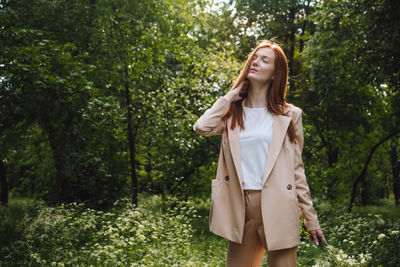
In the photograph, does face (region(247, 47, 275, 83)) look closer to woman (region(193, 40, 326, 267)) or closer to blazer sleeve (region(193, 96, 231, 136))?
woman (region(193, 40, 326, 267))

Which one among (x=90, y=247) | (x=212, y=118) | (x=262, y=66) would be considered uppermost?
(x=262, y=66)

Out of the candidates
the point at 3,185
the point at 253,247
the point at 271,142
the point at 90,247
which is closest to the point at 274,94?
the point at 271,142

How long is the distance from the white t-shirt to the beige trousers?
80 mm

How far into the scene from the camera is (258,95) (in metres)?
2.33

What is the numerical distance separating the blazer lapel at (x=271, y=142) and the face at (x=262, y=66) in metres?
0.29

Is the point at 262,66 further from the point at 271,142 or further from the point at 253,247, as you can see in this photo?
the point at 253,247

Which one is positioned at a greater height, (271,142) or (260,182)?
(271,142)

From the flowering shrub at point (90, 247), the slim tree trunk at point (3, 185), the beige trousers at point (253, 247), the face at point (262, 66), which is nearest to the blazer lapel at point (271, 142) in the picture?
the beige trousers at point (253, 247)

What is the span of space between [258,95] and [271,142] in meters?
0.40

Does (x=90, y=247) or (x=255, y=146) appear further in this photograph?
(x=90, y=247)

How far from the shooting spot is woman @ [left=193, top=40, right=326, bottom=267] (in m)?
1.97

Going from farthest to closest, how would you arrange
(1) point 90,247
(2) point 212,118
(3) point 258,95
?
(1) point 90,247
(3) point 258,95
(2) point 212,118

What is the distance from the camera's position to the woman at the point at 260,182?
6.47ft

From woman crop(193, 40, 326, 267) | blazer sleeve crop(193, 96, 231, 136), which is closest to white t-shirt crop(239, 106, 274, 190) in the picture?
woman crop(193, 40, 326, 267)
